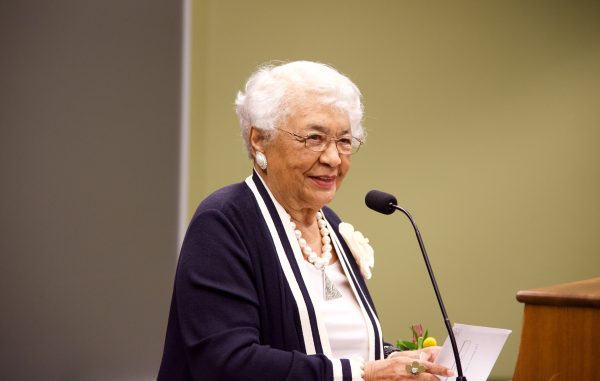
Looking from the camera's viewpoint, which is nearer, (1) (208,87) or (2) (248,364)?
(2) (248,364)

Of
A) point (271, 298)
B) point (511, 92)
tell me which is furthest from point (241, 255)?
point (511, 92)

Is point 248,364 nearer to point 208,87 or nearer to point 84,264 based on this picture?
point 84,264

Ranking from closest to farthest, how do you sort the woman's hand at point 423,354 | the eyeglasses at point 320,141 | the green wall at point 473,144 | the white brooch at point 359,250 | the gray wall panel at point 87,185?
1. the woman's hand at point 423,354
2. the eyeglasses at point 320,141
3. the white brooch at point 359,250
4. the gray wall panel at point 87,185
5. the green wall at point 473,144

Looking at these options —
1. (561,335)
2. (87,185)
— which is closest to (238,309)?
(561,335)

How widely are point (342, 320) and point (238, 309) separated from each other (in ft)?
1.09

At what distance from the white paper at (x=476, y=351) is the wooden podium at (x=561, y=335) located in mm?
215

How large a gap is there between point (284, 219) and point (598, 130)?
106 inches

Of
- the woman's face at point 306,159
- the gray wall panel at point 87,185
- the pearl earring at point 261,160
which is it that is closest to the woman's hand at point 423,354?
the woman's face at point 306,159

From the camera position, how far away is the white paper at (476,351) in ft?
5.41

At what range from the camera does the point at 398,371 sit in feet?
5.31

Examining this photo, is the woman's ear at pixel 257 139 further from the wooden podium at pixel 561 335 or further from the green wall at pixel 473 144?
the green wall at pixel 473 144

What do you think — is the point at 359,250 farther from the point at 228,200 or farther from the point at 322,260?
the point at 228,200

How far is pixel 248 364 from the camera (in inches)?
61.9

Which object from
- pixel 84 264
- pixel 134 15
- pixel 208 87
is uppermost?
pixel 134 15
